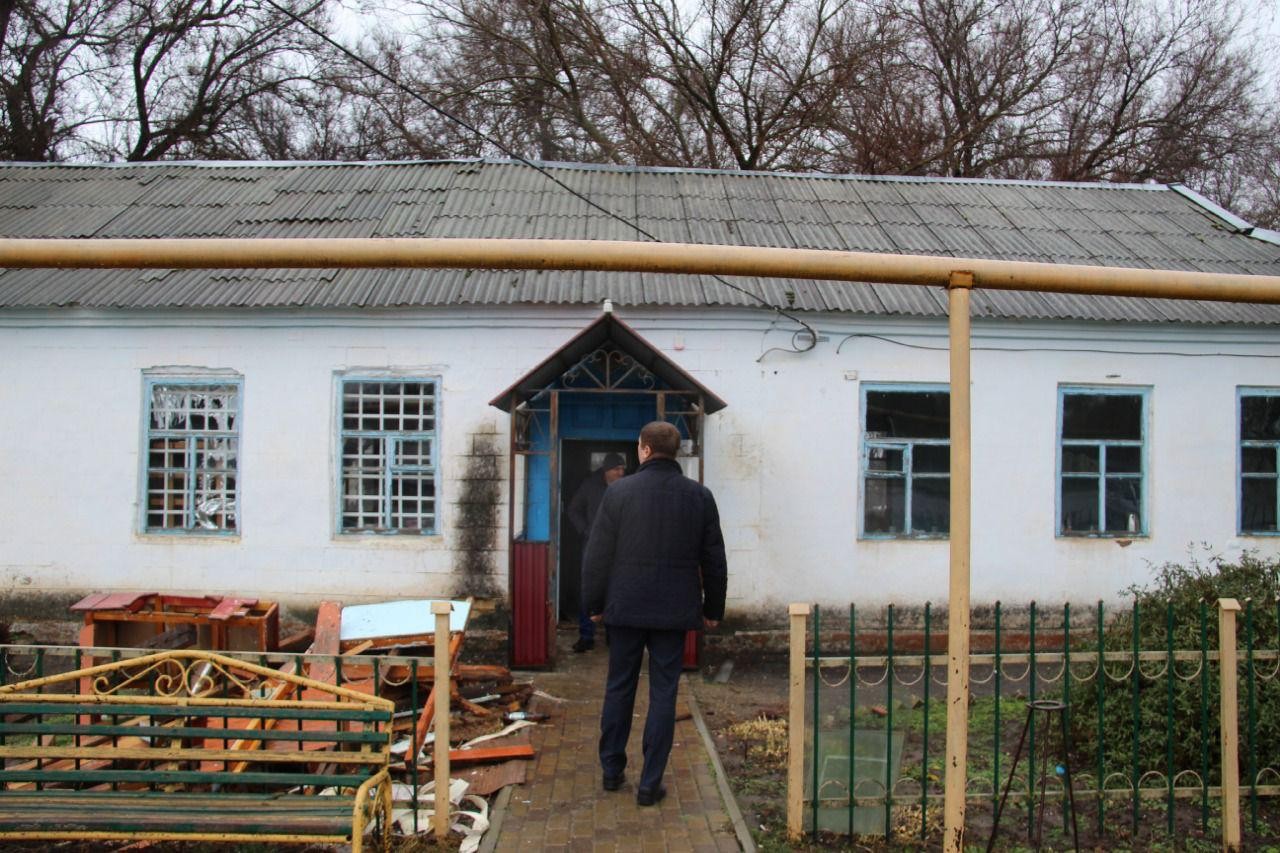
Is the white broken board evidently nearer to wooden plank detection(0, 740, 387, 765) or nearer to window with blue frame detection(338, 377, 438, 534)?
window with blue frame detection(338, 377, 438, 534)

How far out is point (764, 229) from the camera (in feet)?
36.0

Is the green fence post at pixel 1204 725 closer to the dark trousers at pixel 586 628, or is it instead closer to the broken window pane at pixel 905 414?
the broken window pane at pixel 905 414

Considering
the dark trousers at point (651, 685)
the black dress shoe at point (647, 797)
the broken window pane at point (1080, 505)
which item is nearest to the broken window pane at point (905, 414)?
the broken window pane at point (1080, 505)

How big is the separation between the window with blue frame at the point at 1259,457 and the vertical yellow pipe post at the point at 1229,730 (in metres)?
6.48

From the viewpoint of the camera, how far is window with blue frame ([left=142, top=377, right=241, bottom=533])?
965cm

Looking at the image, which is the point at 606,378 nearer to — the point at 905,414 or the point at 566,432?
the point at 566,432

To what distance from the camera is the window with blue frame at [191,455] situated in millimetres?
9648

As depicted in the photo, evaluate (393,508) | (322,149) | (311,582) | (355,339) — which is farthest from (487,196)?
(322,149)

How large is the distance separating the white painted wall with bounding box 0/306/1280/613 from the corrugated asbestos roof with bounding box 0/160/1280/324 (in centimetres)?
23

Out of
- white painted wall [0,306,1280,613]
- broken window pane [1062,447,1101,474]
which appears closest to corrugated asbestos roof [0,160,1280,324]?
white painted wall [0,306,1280,613]

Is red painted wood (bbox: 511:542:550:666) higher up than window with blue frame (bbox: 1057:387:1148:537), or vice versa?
window with blue frame (bbox: 1057:387:1148:537)

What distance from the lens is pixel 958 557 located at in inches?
150

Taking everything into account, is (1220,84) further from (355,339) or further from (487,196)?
(355,339)

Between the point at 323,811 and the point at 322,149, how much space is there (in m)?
22.4
